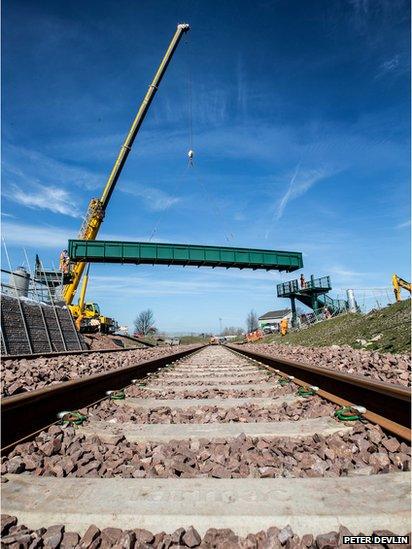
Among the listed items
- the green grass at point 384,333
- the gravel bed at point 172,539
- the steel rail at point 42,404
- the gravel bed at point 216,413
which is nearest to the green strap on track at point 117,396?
the steel rail at point 42,404

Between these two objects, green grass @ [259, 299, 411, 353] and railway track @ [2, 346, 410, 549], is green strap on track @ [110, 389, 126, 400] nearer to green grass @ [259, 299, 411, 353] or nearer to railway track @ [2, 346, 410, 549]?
railway track @ [2, 346, 410, 549]

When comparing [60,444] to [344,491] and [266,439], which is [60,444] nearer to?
[266,439]

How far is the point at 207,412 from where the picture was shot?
335cm

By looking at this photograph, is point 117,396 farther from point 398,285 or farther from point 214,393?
point 398,285

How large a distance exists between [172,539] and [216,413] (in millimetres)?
1885

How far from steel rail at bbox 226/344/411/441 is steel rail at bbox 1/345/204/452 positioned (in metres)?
2.44

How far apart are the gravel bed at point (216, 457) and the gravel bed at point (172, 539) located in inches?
21.0

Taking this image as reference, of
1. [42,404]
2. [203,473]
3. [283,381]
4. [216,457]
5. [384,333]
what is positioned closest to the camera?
[203,473]

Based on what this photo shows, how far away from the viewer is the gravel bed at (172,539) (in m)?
1.32

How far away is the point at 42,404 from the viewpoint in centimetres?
284

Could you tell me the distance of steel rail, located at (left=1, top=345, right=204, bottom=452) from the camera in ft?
7.89

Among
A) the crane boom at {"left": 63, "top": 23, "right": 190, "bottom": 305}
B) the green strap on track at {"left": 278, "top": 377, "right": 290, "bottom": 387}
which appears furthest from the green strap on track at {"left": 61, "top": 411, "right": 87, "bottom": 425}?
the crane boom at {"left": 63, "top": 23, "right": 190, "bottom": 305}

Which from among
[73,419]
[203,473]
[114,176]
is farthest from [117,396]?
[114,176]

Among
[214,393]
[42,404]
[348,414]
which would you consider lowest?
[214,393]
